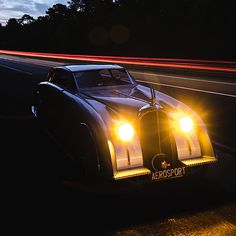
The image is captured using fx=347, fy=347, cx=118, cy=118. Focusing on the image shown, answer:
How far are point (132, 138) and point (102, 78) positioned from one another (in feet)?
7.54

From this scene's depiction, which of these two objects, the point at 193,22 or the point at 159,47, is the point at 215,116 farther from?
the point at 159,47

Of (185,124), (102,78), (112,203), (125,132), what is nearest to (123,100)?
(125,132)

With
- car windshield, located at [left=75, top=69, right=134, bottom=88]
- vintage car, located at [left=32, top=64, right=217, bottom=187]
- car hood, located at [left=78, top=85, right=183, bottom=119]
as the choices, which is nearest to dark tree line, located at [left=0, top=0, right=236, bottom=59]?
car windshield, located at [left=75, top=69, right=134, bottom=88]

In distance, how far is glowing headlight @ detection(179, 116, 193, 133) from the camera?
492 cm

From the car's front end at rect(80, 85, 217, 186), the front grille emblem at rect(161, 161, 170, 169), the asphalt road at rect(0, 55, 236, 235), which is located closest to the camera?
the asphalt road at rect(0, 55, 236, 235)

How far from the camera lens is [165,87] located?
15.0 m

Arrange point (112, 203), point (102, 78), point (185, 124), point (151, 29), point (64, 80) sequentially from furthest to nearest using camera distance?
point (151, 29) → point (64, 80) → point (102, 78) → point (185, 124) → point (112, 203)

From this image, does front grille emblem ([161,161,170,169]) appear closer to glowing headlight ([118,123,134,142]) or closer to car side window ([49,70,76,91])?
glowing headlight ([118,123,134,142])

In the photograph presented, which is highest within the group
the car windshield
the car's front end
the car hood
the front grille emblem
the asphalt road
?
the car windshield

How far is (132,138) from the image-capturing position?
4.60 meters

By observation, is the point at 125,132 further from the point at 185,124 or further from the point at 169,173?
the point at 185,124

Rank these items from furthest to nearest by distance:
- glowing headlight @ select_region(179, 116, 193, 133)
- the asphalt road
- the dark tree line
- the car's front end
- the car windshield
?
1. the dark tree line
2. the car windshield
3. glowing headlight @ select_region(179, 116, 193, 133)
4. the car's front end
5. the asphalt road

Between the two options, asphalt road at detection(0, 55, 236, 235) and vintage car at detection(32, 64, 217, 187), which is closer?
asphalt road at detection(0, 55, 236, 235)

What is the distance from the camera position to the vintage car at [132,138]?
14.8 ft
